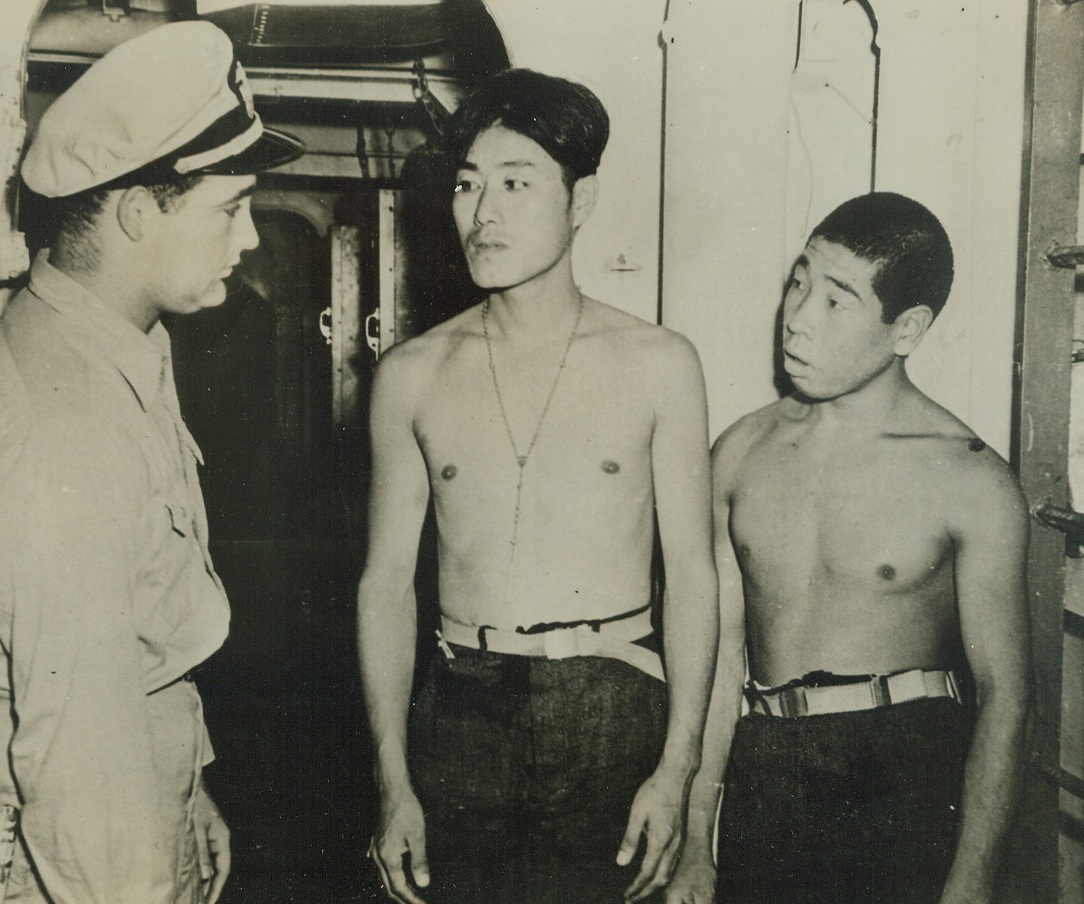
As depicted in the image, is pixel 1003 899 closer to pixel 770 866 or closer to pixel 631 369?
pixel 770 866

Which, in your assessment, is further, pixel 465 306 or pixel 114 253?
pixel 465 306

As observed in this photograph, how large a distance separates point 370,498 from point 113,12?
127 centimetres

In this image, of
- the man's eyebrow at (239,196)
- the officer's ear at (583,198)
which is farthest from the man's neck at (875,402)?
the man's eyebrow at (239,196)

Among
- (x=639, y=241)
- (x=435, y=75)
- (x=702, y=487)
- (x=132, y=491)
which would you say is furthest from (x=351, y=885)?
(x=435, y=75)

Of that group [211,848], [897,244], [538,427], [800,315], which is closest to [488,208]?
[538,427]

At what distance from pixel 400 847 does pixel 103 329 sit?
1194 mm

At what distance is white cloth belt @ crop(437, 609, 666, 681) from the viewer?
170 centimetres

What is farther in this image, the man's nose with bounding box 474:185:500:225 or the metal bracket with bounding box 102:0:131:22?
the metal bracket with bounding box 102:0:131:22

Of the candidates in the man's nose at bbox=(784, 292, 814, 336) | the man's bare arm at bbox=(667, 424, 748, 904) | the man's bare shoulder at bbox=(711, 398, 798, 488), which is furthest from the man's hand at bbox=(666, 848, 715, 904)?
the man's nose at bbox=(784, 292, 814, 336)

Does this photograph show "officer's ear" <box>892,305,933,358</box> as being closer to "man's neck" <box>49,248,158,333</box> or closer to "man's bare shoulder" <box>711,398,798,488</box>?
"man's bare shoulder" <box>711,398,798,488</box>

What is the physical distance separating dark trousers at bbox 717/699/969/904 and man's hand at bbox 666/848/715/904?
0.12 m

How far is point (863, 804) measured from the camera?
1767 mm

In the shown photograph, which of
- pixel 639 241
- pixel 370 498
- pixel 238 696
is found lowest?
pixel 238 696

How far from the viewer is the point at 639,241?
6.38 ft
